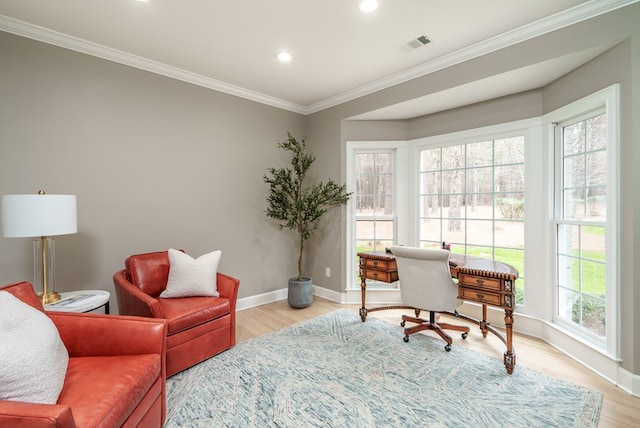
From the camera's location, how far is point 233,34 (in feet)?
8.31

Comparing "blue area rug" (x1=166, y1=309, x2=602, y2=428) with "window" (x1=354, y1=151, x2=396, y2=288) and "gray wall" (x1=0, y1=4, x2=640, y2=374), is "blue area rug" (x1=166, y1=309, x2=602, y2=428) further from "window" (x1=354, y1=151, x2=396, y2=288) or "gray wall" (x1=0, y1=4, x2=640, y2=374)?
"window" (x1=354, y1=151, x2=396, y2=288)

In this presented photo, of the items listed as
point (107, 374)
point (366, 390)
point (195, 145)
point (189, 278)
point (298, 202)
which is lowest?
point (366, 390)

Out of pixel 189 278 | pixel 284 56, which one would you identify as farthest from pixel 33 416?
pixel 284 56

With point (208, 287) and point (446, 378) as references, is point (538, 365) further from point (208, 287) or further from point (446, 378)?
point (208, 287)

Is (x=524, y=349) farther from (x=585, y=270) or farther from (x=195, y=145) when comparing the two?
(x=195, y=145)

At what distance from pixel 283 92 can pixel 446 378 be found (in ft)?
11.5

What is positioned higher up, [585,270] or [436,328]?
[585,270]

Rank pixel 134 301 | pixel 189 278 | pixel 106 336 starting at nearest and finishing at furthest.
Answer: pixel 106 336
pixel 134 301
pixel 189 278

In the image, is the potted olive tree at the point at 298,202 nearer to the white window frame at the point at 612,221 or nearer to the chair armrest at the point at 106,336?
the chair armrest at the point at 106,336

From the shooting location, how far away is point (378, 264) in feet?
10.4

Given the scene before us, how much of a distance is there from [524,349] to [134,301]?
3369 mm

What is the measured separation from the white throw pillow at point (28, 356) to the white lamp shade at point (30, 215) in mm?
653

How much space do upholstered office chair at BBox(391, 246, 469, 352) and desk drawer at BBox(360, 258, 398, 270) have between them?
0.28m

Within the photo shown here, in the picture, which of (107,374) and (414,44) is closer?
(107,374)
